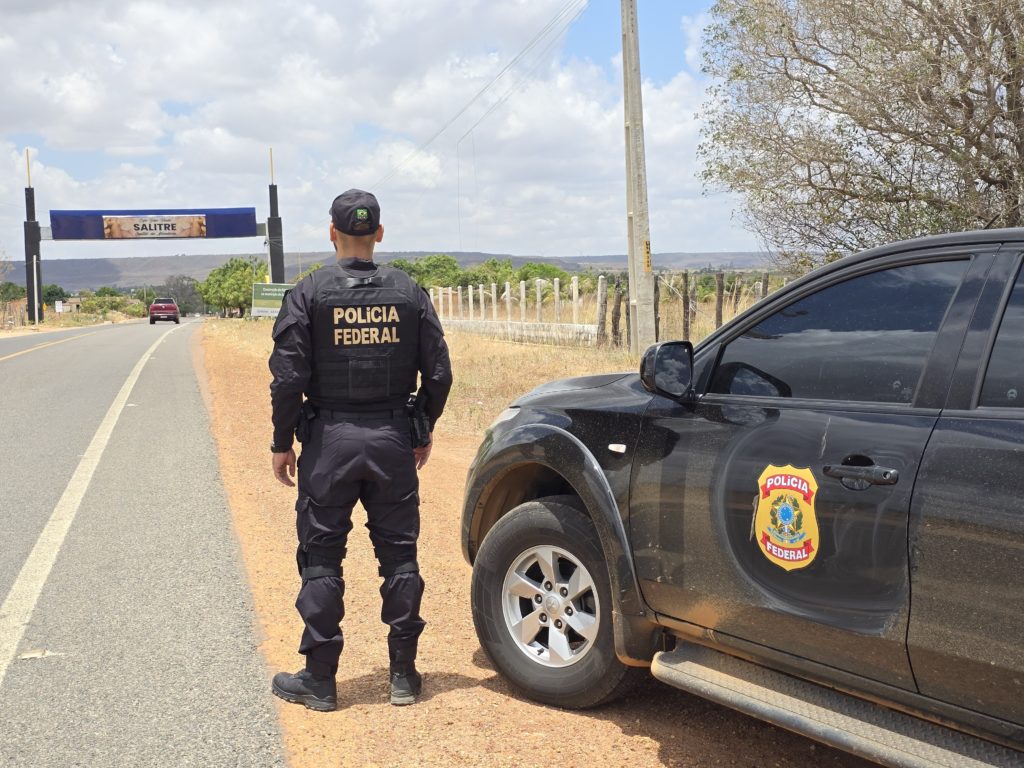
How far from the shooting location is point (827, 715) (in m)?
3.05

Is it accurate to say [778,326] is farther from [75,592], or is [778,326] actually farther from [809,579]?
[75,592]

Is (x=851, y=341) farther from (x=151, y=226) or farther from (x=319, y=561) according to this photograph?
(x=151, y=226)

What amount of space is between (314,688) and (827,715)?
2.03m

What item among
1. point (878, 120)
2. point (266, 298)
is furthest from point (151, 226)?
point (878, 120)

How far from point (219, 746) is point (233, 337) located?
35320 millimetres

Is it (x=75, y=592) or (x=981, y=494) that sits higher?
(x=981, y=494)

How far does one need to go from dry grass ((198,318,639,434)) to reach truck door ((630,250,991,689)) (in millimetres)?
8353

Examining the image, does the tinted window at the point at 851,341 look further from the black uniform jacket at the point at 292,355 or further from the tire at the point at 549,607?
the black uniform jacket at the point at 292,355

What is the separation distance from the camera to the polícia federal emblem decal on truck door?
305cm

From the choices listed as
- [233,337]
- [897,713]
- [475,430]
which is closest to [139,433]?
[475,430]

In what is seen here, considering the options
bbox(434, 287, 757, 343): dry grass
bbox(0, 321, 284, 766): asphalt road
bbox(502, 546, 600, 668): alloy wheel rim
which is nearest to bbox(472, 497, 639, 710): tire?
bbox(502, 546, 600, 668): alloy wheel rim

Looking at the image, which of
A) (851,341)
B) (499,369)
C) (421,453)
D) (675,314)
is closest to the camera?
(851,341)

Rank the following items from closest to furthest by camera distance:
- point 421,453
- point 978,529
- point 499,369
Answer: point 978,529 < point 421,453 < point 499,369

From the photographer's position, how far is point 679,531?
11.6 feet
